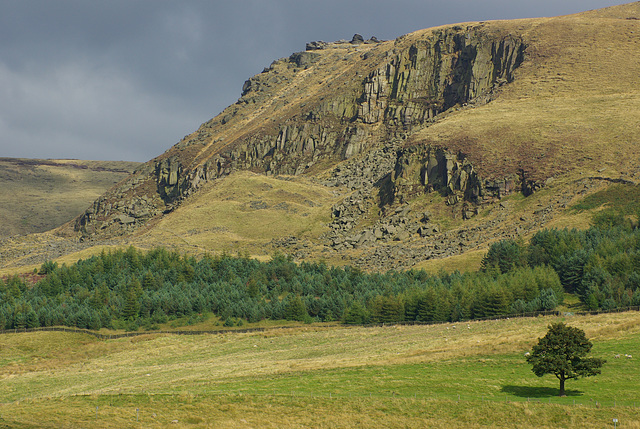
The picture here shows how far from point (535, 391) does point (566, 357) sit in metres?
3.79

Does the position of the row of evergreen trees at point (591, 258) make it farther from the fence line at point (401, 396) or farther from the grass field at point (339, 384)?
the fence line at point (401, 396)

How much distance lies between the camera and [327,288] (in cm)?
12781

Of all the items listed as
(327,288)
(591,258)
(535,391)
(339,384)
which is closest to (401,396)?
(339,384)

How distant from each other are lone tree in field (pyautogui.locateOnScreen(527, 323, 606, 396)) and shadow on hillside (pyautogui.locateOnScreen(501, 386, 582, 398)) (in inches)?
39.1

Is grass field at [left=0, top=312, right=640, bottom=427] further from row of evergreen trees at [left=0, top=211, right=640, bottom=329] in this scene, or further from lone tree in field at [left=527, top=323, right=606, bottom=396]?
row of evergreen trees at [left=0, top=211, right=640, bottom=329]

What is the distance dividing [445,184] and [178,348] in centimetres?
12154

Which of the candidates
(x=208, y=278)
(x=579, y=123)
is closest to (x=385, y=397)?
(x=208, y=278)

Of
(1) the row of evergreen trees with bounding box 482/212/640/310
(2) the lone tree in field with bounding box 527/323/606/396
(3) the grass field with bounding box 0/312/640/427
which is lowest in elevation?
(3) the grass field with bounding box 0/312/640/427

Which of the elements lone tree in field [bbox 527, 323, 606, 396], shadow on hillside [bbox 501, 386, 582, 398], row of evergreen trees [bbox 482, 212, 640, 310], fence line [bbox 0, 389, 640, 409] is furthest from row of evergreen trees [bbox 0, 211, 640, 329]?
fence line [bbox 0, 389, 640, 409]

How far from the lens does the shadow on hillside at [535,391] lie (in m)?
43.7


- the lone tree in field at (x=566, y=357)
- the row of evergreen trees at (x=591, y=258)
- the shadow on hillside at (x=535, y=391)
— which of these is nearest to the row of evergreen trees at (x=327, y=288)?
the row of evergreen trees at (x=591, y=258)

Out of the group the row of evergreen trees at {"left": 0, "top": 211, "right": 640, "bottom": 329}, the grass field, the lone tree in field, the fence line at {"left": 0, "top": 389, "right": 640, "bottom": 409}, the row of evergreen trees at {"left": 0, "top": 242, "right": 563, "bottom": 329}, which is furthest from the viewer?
the row of evergreen trees at {"left": 0, "top": 242, "right": 563, "bottom": 329}

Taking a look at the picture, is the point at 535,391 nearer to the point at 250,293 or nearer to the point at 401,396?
the point at 401,396

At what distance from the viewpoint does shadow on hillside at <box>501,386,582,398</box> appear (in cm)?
4372
